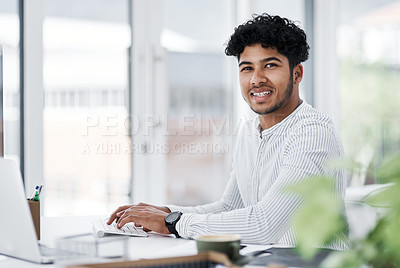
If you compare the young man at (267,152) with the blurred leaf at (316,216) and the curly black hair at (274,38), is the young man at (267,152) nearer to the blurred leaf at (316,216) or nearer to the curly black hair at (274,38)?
the curly black hair at (274,38)

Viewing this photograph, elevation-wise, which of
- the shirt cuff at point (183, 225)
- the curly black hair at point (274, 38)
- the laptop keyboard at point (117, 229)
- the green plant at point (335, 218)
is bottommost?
the laptop keyboard at point (117, 229)

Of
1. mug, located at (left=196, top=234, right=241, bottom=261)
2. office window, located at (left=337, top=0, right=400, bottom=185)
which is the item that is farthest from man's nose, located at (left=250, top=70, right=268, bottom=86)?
office window, located at (left=337, top=0, right=400, bottom=185)

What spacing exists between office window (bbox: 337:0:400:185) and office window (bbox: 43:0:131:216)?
70.4 inches

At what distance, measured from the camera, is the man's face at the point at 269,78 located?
1874 mm

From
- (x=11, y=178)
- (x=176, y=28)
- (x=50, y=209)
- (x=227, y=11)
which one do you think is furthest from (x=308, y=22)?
(x=11, y=178)

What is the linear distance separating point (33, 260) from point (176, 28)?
2330mm

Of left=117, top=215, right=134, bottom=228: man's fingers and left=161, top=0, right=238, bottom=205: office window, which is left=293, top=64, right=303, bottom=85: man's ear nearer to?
left=117, top=215, right=134, bottom=228: man's fingers

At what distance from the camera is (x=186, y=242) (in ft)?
4.76

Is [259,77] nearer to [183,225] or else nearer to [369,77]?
[183,225]

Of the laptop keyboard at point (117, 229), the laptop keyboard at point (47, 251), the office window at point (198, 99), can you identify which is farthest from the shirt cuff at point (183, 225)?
the office window at point (198, 99)

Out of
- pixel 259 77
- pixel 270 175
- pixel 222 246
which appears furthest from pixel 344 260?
pixel 259 77

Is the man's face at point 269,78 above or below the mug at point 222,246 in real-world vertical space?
above

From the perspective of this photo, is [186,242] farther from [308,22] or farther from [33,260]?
[308,22]

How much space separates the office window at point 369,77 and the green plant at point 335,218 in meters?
3.35
